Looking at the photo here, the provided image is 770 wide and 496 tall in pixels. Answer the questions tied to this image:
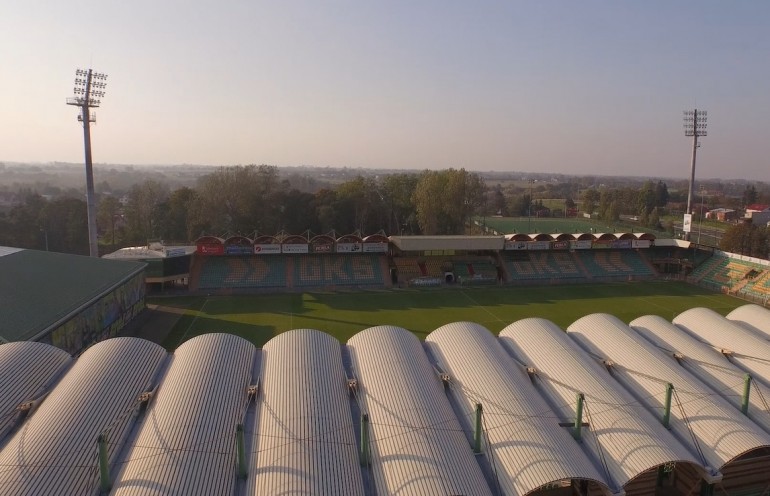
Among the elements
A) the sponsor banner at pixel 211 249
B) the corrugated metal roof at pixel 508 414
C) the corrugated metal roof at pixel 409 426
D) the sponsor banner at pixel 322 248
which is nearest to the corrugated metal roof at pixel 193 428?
the corrugated metal roof at pixel 409 426

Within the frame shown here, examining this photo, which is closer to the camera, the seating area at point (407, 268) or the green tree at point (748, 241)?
the seating area at point (407, 268)

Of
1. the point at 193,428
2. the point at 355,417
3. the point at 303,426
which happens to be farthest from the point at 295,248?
the point at 303,426

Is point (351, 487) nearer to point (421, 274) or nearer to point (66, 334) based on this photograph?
point (66, 334)

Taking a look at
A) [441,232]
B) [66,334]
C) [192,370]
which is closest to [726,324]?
[192,370]

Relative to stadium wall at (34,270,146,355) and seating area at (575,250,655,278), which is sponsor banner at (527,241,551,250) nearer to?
seating area at (575,250,655,278)

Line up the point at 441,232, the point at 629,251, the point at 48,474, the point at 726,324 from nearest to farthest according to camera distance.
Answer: the point at 48,474 < the point at 726,324 < the point at 629,251 < the point at 441,232

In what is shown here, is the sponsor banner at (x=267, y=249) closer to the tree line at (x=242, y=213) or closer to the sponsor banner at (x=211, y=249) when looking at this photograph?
the sponsor banner at (x=211, y=249)

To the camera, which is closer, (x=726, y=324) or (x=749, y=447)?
(x=749, y=447)

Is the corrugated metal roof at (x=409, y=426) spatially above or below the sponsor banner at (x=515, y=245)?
below
